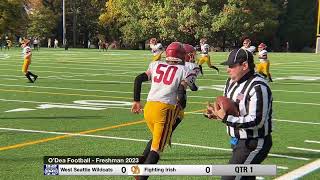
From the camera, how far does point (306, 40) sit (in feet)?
240

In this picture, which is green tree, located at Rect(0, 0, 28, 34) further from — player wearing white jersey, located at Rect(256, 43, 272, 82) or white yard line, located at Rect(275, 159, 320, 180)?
white yard line, located at Rect(275, 159, 320, 180)

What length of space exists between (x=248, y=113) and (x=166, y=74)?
1754mm

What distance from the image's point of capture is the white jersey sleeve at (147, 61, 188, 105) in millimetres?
6586

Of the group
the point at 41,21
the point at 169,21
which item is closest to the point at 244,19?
the point at 169,21

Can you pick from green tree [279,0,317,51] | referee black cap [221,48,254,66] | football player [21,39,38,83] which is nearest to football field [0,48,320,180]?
football player [21,39,38,83]

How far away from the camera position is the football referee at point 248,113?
199 inches

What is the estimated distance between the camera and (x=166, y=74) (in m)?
6.62

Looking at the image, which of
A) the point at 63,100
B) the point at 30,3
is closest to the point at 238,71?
the point at 63,100

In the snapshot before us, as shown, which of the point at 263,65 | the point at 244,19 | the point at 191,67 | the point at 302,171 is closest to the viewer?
the point at 302,171

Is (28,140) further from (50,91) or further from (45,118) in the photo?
(50,91)

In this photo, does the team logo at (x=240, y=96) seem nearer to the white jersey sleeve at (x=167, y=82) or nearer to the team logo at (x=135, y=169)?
the team logo at (x=135, y=169)

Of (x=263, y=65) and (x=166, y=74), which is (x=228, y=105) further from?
(x=263, y=65)

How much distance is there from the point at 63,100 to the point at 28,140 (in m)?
5.89

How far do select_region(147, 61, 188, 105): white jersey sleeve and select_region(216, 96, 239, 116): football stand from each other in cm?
149
